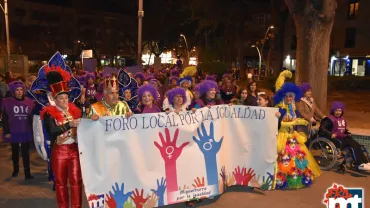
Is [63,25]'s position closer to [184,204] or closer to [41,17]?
[41,17]

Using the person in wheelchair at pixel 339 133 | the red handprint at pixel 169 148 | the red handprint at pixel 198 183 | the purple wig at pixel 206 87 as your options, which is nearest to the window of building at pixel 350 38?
the person in wheelchair at pixel 339 133

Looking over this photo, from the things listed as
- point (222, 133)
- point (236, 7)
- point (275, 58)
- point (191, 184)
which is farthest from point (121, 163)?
point (236, 7)

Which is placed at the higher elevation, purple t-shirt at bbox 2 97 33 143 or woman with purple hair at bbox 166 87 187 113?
woman with purple hair at bbox 166 87 187 113

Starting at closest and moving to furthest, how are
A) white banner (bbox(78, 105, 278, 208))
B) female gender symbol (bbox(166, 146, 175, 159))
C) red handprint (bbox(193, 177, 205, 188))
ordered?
white banner (bbox(78, 105, 278, 208)) → female gender symbol (bbox(166, 146, 175, 159)) → red handprint (bbox(193, 177, 205, 188))

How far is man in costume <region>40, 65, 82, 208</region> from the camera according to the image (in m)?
3.99

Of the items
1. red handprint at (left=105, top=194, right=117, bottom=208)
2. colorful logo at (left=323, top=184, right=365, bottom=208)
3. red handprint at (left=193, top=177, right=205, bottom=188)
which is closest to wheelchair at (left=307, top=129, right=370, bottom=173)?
colorful logo at (left=323, top=184, right=365, bottom=208)

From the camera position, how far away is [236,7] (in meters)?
31.5

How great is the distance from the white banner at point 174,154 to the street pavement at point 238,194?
0.24 metres

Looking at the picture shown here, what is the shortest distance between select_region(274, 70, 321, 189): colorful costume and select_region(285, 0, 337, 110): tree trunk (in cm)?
384

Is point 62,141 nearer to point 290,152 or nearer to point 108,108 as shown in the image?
point 108,108

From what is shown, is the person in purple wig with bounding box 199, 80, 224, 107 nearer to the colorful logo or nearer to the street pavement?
the street pavement

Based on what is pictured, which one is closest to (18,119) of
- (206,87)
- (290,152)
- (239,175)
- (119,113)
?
(119,113)

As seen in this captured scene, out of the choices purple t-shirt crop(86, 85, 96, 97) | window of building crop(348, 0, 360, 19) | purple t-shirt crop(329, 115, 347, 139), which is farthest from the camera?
window of building crop(348, 0, 360, 19)

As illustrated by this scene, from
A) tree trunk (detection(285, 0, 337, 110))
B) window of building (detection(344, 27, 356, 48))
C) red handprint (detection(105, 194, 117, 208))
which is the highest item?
window of building (detection(344, 27, 356, 48))
